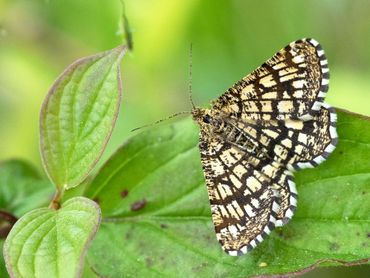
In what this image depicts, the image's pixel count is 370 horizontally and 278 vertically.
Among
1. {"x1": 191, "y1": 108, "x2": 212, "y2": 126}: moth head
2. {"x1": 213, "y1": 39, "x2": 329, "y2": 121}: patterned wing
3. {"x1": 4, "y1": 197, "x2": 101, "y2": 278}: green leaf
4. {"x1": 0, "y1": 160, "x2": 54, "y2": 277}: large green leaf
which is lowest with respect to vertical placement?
{"x1": 0, "y1": 160, "x2": 54, "y2": 277}: large green leaf

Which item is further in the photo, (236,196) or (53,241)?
(236,196)

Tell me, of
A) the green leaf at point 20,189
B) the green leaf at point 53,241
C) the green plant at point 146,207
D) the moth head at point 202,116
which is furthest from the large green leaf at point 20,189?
the moth head at point 202,116

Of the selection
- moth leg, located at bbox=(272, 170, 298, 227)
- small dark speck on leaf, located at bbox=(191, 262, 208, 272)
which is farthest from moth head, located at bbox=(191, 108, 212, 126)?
small dark speck on leaf, located at bbox=(191, 262, 208, 272)

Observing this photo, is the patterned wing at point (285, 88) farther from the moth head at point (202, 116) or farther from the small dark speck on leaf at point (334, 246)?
the small dark speck on leaf at point (334, 246)

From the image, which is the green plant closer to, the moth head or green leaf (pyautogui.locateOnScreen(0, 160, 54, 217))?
the moth head

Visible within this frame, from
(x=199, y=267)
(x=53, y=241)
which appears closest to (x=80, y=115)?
(x=53, y=241)

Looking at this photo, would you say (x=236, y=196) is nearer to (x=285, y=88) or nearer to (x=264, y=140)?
(x=264, y=140)

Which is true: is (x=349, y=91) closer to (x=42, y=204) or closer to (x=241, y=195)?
(x=241, y=195)
